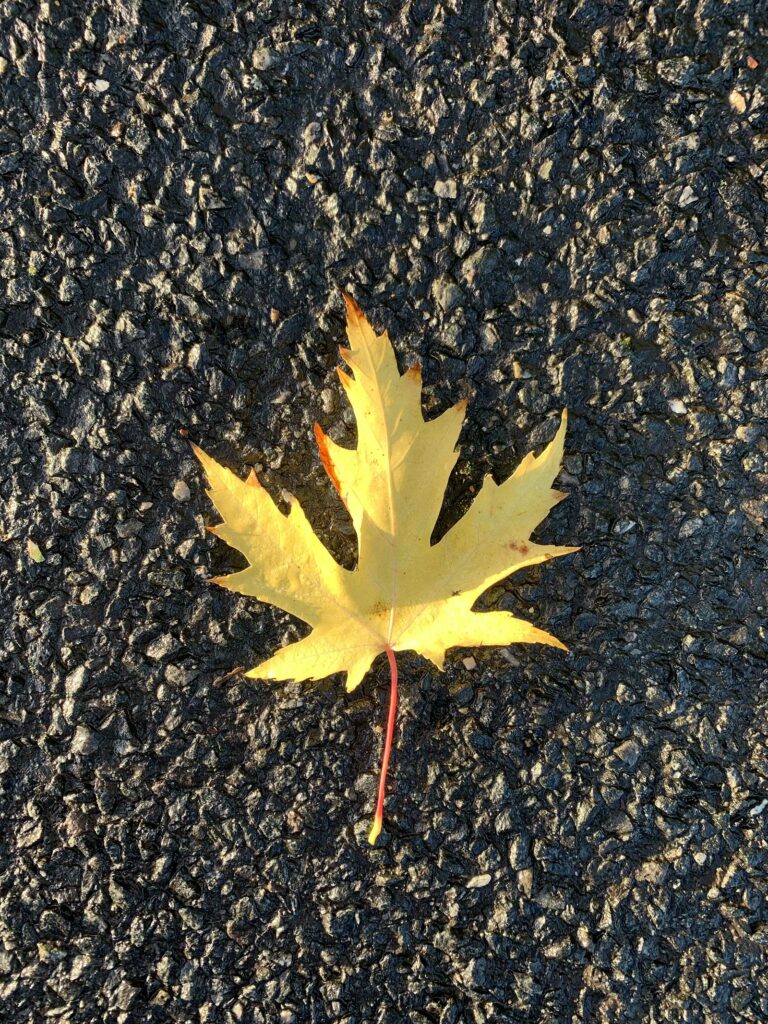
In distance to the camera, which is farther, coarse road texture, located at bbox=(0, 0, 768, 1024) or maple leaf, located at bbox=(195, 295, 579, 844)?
coarse road texture, located at bbox=(0, 0, 768, 1024)

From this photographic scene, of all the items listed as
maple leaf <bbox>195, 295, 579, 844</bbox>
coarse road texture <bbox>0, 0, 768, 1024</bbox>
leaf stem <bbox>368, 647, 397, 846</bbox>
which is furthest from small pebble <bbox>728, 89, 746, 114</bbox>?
leaf stem <bbox>368, 647, 397, 846</bbox>

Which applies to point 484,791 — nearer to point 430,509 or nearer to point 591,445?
point 430,509

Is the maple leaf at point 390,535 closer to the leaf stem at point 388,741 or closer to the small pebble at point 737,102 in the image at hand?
the leaf stem at point 388,741

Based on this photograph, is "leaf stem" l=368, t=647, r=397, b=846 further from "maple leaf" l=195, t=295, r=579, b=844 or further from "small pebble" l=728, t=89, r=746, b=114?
"small pebble" l=728, t=89, r=746, b=114

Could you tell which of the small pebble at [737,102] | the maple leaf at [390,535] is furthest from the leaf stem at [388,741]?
the small pebble at [737,102]

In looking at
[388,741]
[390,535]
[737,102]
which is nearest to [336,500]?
[390,535]

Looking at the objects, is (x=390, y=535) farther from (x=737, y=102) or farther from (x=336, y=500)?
(x=737, y=102)
